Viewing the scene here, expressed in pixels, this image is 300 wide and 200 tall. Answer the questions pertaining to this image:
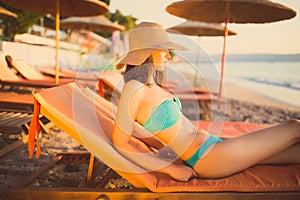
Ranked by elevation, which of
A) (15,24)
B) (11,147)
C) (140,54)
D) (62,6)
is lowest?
(11,147)

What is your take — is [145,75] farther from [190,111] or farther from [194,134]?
[190,111]

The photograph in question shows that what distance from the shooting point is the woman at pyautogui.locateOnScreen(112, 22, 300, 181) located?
1837 mm

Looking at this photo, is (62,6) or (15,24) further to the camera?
(15,24)

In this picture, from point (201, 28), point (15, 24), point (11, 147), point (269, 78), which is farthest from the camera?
point (269, 78)

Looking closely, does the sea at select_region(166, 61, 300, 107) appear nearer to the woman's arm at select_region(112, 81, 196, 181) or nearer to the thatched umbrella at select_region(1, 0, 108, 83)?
the thatched umbrella at select_region(1, 0, 108, 83)

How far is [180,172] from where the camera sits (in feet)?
6.13

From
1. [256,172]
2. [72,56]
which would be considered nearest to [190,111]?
[256,172]

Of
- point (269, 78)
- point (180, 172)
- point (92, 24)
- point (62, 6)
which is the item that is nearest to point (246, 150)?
point (180, 172)

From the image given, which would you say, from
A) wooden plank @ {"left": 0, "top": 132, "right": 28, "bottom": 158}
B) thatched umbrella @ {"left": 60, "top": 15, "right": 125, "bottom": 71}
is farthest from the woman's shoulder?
thatched umbrella @ {"left": 60, "top": 15, "right": 125, "bottom": 71}

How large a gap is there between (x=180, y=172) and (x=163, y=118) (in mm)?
317

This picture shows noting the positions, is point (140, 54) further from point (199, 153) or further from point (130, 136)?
point (199, 153)

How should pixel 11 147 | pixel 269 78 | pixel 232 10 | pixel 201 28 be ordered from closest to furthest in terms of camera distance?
1. pixel 11 147
2. pixel 232 10
3. pixel 201 28
4. pixel 269 78

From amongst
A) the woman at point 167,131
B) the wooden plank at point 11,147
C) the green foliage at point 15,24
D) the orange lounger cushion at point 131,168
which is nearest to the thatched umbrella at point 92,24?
the green foliage at point 15,24

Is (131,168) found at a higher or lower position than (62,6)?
lower
